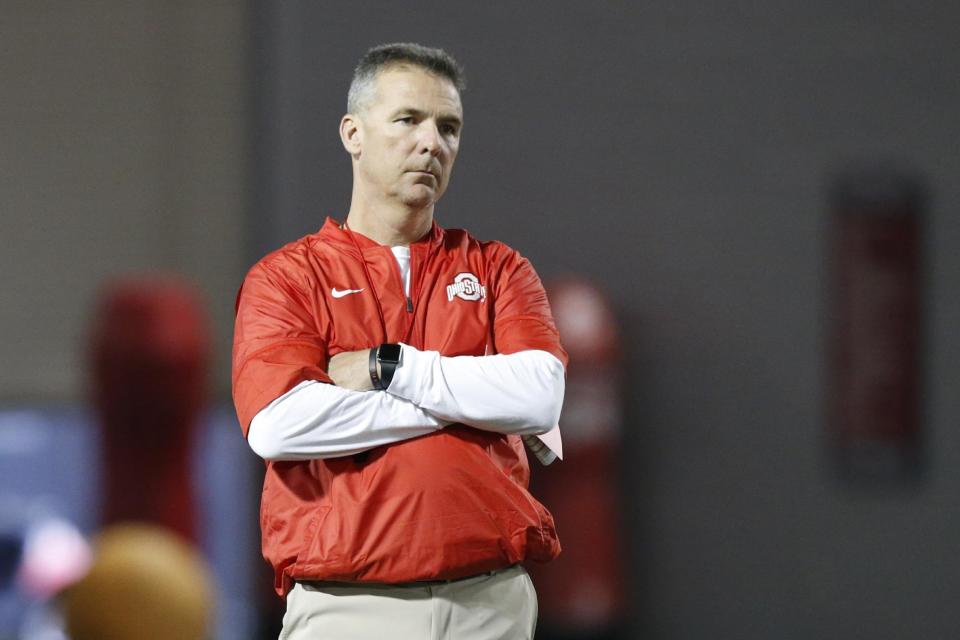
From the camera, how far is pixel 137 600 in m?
3.82

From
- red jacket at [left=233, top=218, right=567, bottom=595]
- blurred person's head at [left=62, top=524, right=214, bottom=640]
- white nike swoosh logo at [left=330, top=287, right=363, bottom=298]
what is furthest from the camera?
blurred person's head at [left=62, top=524, right=214, bottom=640]

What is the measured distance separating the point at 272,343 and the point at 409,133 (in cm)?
41

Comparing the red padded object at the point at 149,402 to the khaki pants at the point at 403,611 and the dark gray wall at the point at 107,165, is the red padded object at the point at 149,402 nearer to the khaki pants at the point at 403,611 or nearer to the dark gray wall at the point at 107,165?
the dark gray wall at the point at 107,165

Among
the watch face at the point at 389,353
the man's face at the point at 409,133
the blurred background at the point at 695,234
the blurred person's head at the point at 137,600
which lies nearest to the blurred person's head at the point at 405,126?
the man's face at the point at 409,133

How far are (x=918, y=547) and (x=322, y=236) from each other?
4096 mm

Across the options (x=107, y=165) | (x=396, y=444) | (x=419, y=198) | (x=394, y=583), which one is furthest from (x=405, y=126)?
(x=107, y=165)

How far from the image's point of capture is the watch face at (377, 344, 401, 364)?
1.91 metres

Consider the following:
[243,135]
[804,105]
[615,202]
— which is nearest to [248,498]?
[243,135]

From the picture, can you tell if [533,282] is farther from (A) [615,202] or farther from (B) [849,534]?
(B) [849,534]

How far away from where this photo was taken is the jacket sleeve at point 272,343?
191 centimetres

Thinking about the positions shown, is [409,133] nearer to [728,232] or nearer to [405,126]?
[405,126]

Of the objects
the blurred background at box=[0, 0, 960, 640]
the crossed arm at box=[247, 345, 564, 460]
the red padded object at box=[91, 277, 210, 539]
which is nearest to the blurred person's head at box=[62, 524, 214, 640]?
the red padded object at box=[91, 277, 210, 539]

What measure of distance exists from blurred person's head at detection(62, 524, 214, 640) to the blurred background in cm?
129

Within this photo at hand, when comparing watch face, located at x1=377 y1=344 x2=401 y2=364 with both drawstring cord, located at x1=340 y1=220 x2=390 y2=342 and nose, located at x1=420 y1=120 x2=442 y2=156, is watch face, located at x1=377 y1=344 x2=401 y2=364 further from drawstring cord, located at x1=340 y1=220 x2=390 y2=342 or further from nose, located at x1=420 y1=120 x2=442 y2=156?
nose, located at x1=420 y1=120 x2=442 y2=156
